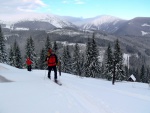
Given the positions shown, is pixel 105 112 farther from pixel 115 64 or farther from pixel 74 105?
pixel 115 64

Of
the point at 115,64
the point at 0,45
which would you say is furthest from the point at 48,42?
the point at 115,64

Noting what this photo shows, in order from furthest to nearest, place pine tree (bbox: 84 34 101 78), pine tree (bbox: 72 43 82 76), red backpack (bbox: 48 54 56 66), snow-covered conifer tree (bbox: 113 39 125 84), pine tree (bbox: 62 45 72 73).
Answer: pine tree (bbox: 72 43 82 76)
pine tree (bbox: 62 45 72 73)
pine tree (bbox: 84 34 101 78)
snow-covered conifer tree (bbox: 113 39 125 84)
red backpack (bbox: 48 54 56 66)

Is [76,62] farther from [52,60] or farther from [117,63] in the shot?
[52,60]

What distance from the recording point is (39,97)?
999 centimetres

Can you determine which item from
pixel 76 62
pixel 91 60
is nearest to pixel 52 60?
pixel 91 60

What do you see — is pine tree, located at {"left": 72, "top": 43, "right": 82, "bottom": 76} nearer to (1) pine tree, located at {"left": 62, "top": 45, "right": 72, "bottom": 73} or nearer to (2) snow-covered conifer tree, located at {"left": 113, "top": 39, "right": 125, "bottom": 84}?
(1) pine tree, located at {"left": 62, "top": 45, "right": 72, "bottom": 73}

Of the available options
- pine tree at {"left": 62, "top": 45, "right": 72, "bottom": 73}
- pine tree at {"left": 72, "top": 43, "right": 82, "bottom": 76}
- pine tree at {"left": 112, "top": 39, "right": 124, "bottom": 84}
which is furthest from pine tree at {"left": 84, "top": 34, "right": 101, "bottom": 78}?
pine tree at {"left": 62, "top": 45, "right": 72, "bottom": 73}

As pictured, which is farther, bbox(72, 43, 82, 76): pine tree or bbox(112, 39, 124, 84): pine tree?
bbox(72, 43, 82, 76): pine tree

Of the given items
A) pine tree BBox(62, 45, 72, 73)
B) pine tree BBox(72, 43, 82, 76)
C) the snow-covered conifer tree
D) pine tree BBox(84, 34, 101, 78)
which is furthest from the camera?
pine tree BBox(72, 43, 82, 76)

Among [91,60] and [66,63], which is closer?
[91,60]

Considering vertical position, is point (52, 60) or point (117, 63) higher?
point (52, 60)

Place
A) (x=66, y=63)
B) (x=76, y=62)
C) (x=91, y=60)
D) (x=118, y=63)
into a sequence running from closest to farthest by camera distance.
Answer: (x=118, y=63)
(x=91, y=60)
(x=66, y=63)
(x=76, y=62)

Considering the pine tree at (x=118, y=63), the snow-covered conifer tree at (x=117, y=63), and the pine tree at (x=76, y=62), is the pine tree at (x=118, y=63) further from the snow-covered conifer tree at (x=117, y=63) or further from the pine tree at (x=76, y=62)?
the pine tree at (x=76, y=62)

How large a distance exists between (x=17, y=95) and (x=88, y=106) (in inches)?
118
